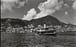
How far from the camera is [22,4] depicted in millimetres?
6980

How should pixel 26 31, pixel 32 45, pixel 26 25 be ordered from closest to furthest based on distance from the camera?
pixel 32 45 → pixel 26 25 → pixel 26 31

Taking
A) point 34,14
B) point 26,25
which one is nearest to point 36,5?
point 34,14

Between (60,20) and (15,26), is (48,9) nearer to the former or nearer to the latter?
(60,20)

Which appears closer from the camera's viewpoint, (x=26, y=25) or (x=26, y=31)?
(x=26, y=25)

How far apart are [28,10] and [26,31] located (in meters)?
1.33

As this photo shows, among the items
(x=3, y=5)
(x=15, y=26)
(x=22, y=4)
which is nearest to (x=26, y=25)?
(x=15, y=26)

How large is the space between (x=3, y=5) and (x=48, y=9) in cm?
230

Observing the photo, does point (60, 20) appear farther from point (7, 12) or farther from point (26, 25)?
point (7, 12)

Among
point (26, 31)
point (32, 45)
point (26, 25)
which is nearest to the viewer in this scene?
point (32, 45)

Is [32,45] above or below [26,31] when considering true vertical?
below

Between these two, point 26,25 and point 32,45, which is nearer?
point 32,45

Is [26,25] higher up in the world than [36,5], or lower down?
lower down

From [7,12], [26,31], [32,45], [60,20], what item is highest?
[7,12]

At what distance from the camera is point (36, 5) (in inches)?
276
